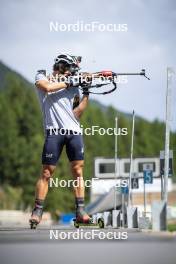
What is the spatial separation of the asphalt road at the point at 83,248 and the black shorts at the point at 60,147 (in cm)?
85

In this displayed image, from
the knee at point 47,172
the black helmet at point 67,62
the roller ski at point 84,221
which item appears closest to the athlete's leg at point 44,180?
the knee at point 47,172

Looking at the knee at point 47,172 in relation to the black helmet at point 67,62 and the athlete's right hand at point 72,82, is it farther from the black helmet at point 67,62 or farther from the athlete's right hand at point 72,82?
the black helmet at point 67,62

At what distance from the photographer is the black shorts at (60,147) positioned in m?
9.24

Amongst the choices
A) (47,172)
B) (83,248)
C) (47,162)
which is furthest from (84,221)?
(83,248)

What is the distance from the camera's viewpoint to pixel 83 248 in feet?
27.6

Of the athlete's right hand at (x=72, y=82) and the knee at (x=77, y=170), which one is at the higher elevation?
the athlete's right hand at (x=72, y=82)

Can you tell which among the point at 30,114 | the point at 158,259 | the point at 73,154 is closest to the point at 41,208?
the point at 73,154

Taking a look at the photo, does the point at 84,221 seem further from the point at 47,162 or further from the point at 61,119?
the point at 61,119

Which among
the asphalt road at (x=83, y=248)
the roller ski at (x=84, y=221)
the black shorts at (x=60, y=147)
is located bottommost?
the asphalt road at (x=83, y=248)

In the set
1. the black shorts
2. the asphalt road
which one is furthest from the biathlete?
the asphalt road

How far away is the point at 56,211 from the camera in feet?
441

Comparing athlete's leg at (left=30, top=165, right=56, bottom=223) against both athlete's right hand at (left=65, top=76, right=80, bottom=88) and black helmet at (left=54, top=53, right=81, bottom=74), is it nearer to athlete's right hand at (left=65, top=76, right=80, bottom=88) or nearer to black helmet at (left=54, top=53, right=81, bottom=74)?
athlete's right hand at (left=65, top=76, right=80, bottom=88)

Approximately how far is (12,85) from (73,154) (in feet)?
492

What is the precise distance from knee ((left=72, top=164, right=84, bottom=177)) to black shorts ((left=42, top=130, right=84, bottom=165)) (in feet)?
0.27
